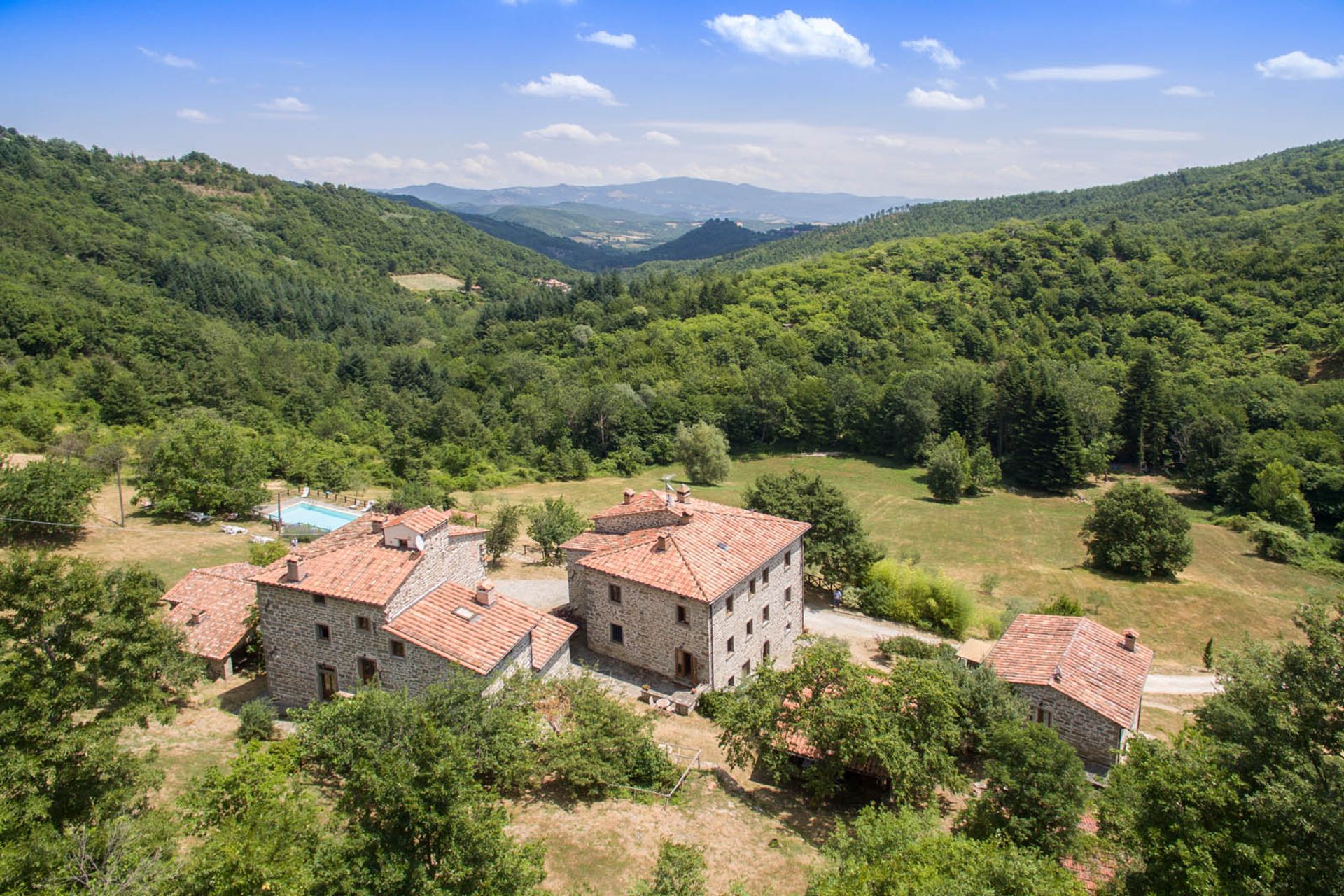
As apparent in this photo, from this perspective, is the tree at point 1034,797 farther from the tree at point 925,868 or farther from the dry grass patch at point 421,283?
the dry grass patch at point 421,283

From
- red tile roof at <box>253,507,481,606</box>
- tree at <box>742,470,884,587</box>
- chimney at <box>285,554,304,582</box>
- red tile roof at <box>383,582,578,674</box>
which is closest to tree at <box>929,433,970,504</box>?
tree at <box>742,470,884,587</box>

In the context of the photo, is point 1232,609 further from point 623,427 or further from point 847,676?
point 623,427

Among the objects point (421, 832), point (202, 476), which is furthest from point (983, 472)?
point (421, 832)

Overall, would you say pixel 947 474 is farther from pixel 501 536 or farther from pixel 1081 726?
pixel 1081 726

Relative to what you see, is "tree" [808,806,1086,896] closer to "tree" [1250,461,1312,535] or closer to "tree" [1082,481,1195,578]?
"tree" [1082,481,1195,578]

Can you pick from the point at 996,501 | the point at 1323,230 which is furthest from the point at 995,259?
the point at 996,501

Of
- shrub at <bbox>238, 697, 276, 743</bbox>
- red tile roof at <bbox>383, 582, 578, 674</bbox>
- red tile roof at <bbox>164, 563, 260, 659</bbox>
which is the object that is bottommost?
shrub at <bbox>238, 697, 276, 743</bbox>

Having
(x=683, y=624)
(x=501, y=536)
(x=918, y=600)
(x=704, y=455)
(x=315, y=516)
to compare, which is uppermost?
(x=683, y=624)
